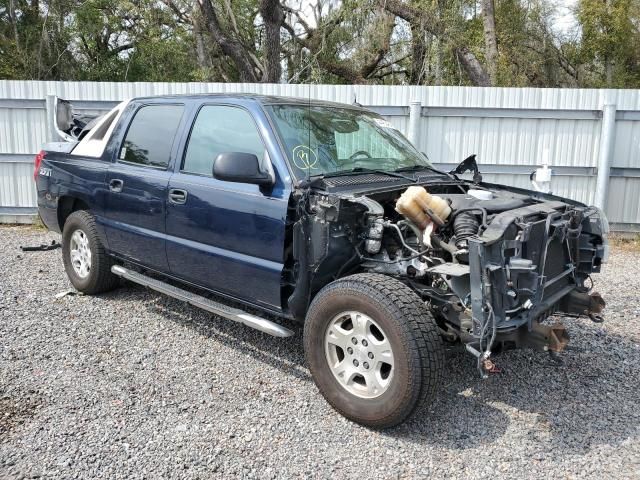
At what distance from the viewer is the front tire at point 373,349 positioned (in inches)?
123

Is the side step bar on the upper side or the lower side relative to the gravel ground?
upper

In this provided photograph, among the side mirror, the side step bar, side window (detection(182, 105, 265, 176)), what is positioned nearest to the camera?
the side mirror

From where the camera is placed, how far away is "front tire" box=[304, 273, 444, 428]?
10.3 ft

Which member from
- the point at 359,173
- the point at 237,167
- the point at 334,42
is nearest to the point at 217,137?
the point at 237,167

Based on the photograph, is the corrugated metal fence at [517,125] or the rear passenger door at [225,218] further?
the corrugated metal fence at [517,125]

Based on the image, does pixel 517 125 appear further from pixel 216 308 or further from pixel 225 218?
pixel 216 308

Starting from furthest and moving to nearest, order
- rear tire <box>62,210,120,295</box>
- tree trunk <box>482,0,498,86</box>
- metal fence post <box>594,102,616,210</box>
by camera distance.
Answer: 1. tree trunk <box>482,0,498,86</box>
2. metal fence post <box>594,102,616,210</box>
3. rear tire <box>62,210,120,295</box>

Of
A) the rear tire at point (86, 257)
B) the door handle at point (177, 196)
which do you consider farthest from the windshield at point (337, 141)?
the rear tire at point (86, 257)

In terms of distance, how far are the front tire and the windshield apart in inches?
36.3

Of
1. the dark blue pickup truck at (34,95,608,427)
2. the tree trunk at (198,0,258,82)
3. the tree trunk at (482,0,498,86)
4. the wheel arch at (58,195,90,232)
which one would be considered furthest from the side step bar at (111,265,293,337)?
the tree trunk at (482,0,498,86)

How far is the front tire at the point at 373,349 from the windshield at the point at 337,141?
92cm

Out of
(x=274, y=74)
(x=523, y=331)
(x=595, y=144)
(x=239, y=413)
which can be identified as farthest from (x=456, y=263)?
(x=274, y=74)

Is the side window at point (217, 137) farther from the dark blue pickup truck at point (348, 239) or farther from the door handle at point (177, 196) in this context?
the door handle at point (177, 196)

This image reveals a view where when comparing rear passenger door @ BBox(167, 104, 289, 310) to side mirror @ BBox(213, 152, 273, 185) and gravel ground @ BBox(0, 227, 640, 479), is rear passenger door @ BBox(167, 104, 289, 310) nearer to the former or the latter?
side mirror @ BBox(213, 152, 273, 185)
